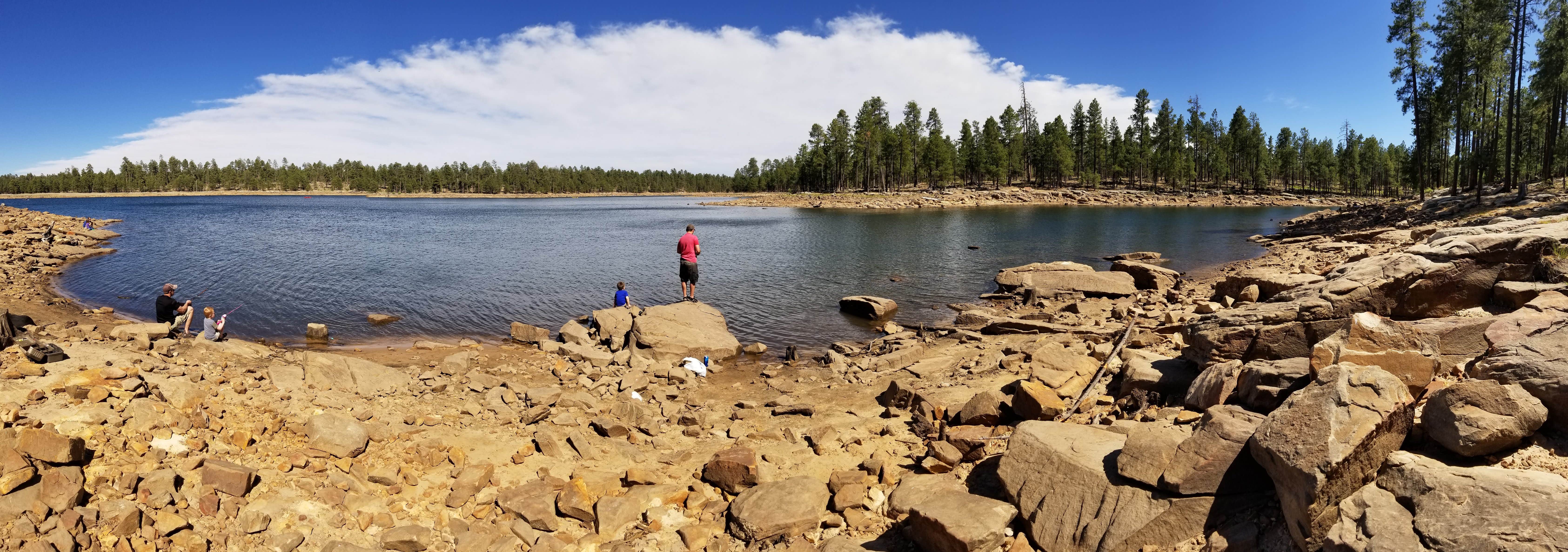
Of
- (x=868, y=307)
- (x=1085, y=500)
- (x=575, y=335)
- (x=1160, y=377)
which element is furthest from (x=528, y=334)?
(x=1085, y=500)

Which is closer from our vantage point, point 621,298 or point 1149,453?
point 1149,453

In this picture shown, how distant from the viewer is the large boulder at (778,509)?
25.2 ft

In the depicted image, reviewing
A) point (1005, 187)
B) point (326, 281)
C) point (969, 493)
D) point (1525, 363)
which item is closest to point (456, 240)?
point (326, 281)

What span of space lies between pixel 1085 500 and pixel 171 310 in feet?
80.2

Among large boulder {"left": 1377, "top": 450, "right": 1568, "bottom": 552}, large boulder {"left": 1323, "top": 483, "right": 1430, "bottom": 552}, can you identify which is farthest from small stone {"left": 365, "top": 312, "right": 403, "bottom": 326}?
large boulder {"left": 1377, "top": 450, "right": 1568, "bottom": 552}

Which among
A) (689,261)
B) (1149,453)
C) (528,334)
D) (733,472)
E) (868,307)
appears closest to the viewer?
(1149,453)

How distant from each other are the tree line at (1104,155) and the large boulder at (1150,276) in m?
102

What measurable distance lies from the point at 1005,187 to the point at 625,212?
74.1m

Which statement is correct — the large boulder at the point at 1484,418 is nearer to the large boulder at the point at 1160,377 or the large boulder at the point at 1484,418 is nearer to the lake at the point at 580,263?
the large boulder at the point at 1160,377

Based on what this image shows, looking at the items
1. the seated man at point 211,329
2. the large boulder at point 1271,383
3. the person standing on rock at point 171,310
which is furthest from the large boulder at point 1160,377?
the person standing on rock at point 171,310

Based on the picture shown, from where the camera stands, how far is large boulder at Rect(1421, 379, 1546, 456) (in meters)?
5.14

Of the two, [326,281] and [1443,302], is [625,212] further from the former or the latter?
[1443,302]

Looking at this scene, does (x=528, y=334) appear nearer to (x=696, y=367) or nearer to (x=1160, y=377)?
(x=696, y=367)

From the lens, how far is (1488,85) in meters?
55.5
